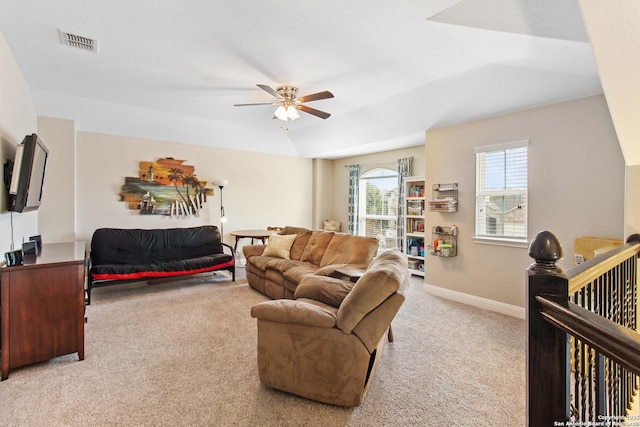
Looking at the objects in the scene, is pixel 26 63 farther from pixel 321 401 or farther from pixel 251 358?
pixel 321 401

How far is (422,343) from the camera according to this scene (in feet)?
9.52

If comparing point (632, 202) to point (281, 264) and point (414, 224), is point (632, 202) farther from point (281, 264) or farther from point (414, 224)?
point (281, 264)

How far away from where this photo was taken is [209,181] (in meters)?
5.85

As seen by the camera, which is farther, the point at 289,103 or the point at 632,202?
the point at 289,103

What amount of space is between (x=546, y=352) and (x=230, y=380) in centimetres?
209

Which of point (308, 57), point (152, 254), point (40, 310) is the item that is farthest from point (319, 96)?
point (152, 254)

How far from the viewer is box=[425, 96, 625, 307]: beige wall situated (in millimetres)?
3010

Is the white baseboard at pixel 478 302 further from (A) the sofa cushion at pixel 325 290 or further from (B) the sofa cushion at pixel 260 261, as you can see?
(B) the sofa cushion at pixel 260 261

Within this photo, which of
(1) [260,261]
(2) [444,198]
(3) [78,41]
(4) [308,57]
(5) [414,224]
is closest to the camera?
(3) [78,41]

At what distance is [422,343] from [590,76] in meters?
2.98

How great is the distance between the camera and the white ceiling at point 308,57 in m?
2.30

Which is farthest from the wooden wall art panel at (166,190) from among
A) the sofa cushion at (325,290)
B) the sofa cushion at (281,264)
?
the sofa cushion at (325,290)

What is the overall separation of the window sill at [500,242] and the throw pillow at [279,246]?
2.61 meters

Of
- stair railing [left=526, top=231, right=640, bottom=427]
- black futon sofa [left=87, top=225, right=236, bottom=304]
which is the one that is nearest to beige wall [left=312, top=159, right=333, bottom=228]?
black futon sofa [left=87, top=225, right=236, bottom=304]
